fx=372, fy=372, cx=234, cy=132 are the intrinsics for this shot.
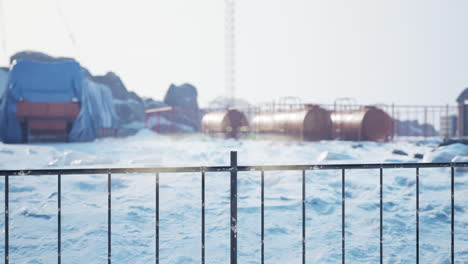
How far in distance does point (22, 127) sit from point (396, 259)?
16.8 meters

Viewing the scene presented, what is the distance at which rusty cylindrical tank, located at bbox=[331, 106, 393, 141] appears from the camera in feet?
67.8

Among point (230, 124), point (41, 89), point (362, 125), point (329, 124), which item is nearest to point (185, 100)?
point (230, 124)

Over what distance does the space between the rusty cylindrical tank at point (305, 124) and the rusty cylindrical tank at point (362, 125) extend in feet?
4.05

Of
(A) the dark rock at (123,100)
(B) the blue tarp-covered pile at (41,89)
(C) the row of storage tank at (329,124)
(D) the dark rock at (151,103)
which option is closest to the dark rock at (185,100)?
(D) the dark rock at (151,103)

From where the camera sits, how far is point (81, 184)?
7.16 m

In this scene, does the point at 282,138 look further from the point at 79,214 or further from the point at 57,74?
the point at 79,214

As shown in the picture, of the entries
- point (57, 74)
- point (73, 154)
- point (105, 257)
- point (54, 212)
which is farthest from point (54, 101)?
point (105, 257)

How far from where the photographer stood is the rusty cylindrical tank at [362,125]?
20.7m

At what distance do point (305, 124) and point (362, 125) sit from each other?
3.33m

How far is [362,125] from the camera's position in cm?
2050

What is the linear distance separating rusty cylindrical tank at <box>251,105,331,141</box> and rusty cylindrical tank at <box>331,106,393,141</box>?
48.6 inches

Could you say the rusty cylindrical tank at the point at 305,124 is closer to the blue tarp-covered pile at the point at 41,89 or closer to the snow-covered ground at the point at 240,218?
the blue tarp-covered pile at the point at 41,89

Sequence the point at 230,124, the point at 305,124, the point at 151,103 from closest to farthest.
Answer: the point at 305,124
the point at 230,124
the point at 151,103

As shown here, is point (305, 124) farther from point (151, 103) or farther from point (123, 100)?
point (151, 103)
